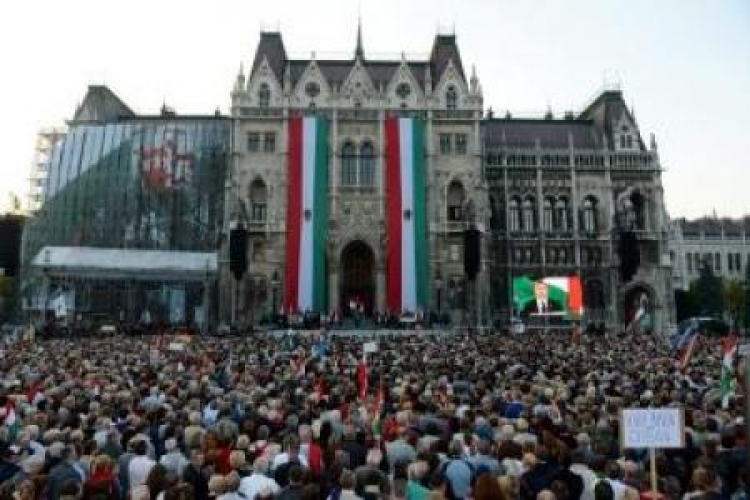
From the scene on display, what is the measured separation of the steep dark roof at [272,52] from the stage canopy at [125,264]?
1617 centimetres

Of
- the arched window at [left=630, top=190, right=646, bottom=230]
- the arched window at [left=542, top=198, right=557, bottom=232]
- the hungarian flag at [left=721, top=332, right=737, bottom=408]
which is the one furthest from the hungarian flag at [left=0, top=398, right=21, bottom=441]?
the arched window at [left=630, top=190, right=646, bottom=230]


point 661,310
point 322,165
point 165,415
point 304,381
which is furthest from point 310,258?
point 165,415

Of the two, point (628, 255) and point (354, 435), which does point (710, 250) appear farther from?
point (354, 435)

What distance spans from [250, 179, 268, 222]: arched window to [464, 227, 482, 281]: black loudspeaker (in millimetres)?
16135

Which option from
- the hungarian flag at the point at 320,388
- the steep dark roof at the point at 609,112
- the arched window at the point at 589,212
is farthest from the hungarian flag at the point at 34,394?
the steep dark roof at the point at 609,112

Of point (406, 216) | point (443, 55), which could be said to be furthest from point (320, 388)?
point (443, 55)

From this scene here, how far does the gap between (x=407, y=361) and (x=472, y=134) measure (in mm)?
41538

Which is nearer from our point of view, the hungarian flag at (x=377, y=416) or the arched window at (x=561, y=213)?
the hungarian flag at (x=377, y=416)

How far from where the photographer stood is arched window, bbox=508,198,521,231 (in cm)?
6819

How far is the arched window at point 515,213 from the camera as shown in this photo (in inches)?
2685

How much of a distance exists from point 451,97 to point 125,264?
29212 mm

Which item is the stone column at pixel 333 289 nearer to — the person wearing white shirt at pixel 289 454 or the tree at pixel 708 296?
the tree at pixel 708 296

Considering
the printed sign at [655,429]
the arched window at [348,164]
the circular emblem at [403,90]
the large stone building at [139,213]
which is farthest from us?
the circular emblem at [403,90]

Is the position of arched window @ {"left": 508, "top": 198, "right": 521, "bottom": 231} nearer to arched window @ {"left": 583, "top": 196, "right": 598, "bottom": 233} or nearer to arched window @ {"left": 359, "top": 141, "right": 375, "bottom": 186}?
arched window @ {"left": 583, "top": 196, "right": 598, "bottom": 233}
